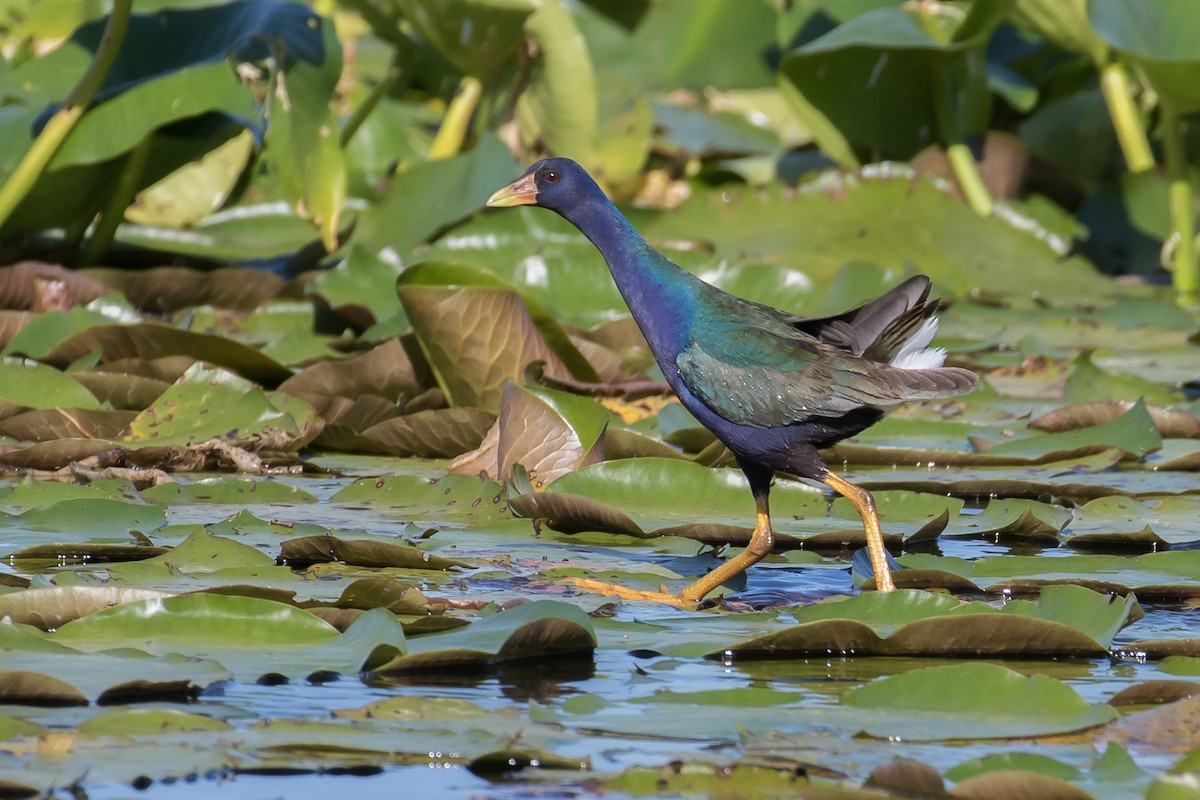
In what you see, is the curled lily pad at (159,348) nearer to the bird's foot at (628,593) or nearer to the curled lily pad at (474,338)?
the curled lily pad at (474,338)

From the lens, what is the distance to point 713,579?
11.4 feet

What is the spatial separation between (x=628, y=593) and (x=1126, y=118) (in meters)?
5.02

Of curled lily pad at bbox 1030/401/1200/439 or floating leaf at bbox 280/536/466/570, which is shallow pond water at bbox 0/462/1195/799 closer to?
floating leaf at bbox 280/536/466/570

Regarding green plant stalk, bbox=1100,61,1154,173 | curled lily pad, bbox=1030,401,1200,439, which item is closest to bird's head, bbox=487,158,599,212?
curled lily pad, bbox=1030,401,1200,439

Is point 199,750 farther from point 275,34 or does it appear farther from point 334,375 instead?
point 275,34

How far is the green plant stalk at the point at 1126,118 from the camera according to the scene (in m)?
7.38

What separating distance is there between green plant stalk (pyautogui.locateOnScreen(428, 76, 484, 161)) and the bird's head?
3144mm

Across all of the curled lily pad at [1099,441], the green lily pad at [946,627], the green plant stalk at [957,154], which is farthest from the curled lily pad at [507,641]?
the green plant stalk at [957,154]

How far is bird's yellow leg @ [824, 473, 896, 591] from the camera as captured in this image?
3.38 m

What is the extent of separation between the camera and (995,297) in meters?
7.19

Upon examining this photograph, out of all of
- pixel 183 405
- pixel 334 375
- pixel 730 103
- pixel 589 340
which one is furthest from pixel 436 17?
pixel 730 103

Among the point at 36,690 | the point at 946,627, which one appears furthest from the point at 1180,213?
the point at 36,690

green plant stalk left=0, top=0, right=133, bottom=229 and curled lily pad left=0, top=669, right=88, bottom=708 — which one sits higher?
green plant stalk left=0, top=0, right=133, bottom=229

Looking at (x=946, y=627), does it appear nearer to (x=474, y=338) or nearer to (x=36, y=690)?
(x=36, y=690)
